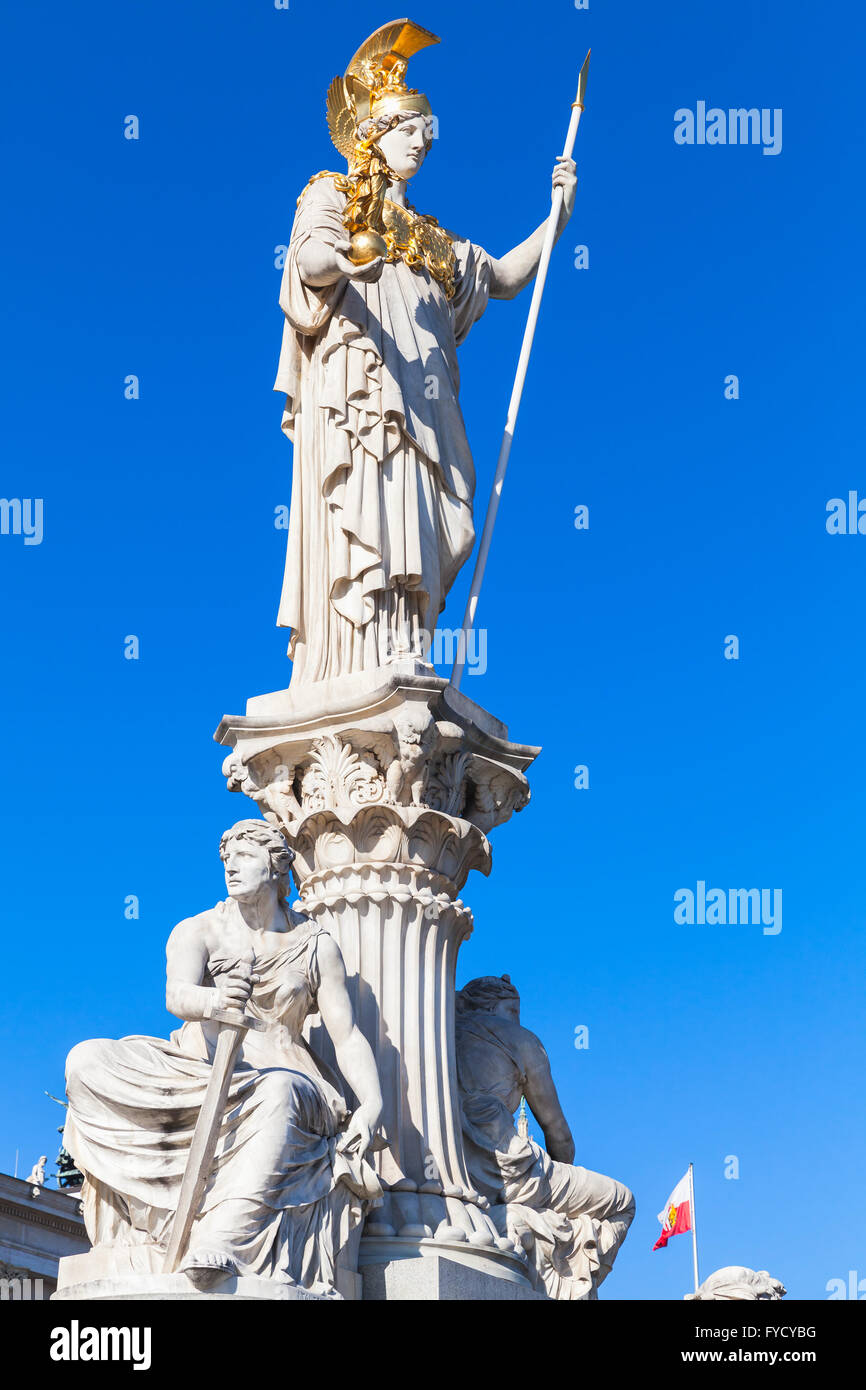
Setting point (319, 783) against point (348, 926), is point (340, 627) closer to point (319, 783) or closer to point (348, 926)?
point (319, 783)

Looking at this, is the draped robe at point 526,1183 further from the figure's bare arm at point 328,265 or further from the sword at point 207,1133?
the figure's bare arm at point 328,265

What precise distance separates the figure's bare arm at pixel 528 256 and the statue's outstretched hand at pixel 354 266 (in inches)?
88.1

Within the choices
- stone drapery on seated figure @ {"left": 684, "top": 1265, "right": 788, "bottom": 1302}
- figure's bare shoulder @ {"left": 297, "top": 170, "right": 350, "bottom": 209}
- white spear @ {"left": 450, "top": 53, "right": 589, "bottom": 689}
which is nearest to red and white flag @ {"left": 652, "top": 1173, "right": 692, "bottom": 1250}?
stone drapery on seated figure @ {"left": 684, "top": 1265, "right": 788, "bottom": 1302}

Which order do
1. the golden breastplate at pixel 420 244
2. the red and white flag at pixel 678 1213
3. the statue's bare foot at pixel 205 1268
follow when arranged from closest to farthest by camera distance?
1. the statue's bare foot at pixel 205 1268
2. the golden breastplate at pixel 420 244
3. the red and white flag at pixel 678 1213

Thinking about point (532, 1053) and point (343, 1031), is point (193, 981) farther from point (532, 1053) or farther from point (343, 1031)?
point (532, 1053)

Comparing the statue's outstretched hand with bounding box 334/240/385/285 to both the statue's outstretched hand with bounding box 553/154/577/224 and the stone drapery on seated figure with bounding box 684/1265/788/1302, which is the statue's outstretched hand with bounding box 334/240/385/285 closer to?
the statue's outstretched hand with bounding box 553/154/577/224

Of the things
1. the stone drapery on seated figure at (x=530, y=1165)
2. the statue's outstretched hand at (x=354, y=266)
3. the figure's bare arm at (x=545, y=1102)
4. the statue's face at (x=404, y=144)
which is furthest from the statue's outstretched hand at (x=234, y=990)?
the statue's face at (x=404, y=144)

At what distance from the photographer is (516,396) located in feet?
42.2

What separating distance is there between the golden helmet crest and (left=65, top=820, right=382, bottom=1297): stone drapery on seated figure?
587cm

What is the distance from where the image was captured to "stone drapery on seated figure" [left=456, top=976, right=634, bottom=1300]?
11.0 m

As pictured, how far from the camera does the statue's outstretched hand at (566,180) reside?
527 inches
